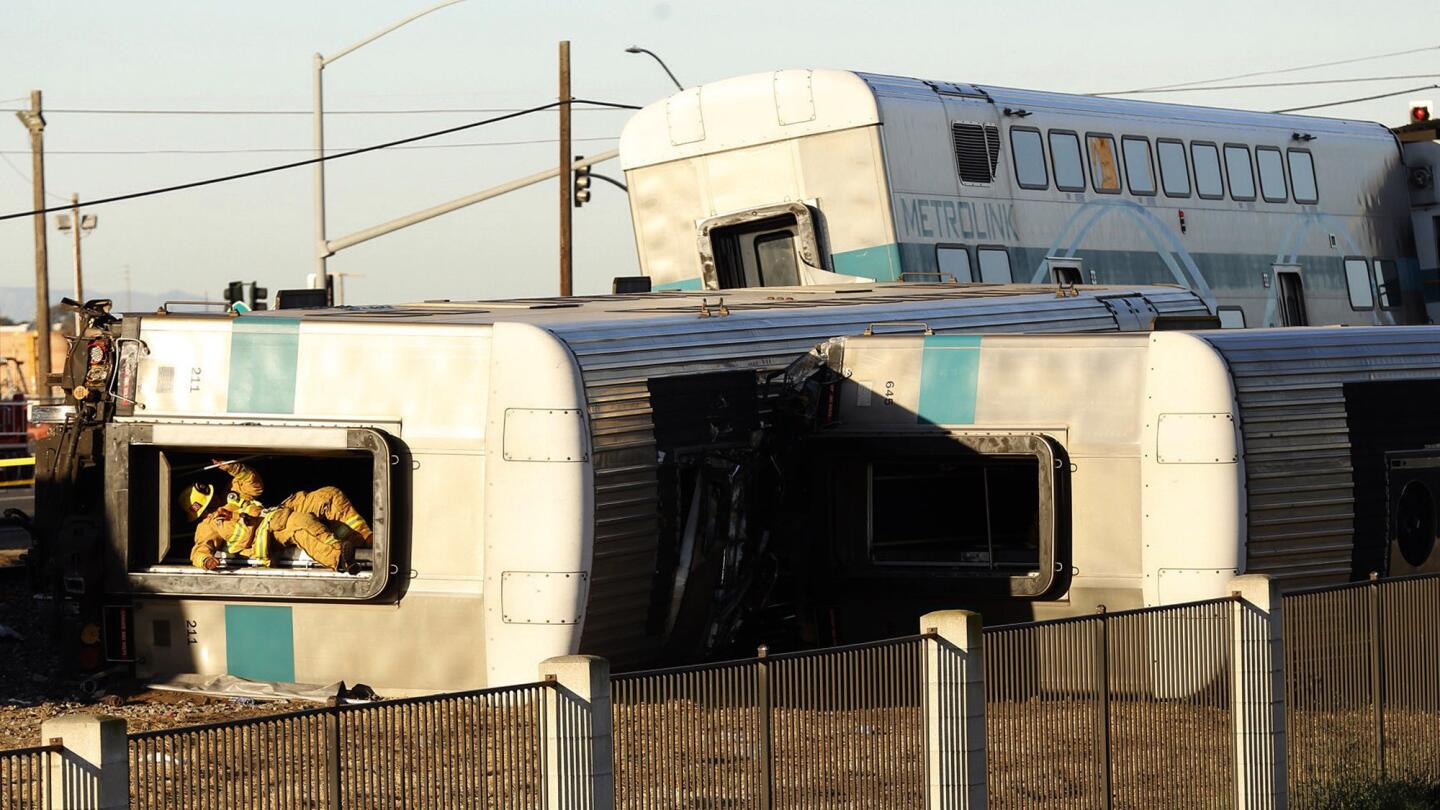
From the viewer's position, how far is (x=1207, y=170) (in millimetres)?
26156

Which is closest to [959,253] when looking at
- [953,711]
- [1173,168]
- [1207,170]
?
[1173,168]

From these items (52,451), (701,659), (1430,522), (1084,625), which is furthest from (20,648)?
(1430,522)

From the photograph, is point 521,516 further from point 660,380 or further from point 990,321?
point 990,321

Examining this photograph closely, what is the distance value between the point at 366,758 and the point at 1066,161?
58.8 feet

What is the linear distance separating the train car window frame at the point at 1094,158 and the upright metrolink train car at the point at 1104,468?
369 inches

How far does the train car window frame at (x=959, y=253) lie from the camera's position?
2252 cm

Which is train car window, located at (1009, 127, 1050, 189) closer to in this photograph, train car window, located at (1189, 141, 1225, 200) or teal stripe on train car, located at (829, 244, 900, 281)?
teal stripe on train car, located at (829, 244, 900, 281)

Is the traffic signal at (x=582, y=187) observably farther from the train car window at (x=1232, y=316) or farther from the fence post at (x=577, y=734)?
the fence post at (x=577, y=734)

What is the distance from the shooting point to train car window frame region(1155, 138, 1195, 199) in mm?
25594

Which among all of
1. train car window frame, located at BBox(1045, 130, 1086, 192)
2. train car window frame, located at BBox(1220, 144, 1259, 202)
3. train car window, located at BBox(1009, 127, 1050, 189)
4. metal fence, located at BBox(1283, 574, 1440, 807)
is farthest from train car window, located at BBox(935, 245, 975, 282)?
metal fence, located at BBox(1283, 574, 1440, 807)

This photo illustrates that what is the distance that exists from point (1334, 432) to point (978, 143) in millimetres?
9347

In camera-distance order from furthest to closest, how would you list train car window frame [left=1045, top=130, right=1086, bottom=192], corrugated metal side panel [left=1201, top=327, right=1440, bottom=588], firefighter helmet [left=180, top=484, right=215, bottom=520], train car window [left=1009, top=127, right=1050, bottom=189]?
1. train car window frame [left=1045, top=130, right=1086, bottom=192]
2. train car window [left=1009, top=127, right=1050, bottom=189]
3. firefighter helmet [left=180, top=484, right=215, bottom=520]
4. corrugated metal side panel [left=1201, top=327, right=1440, bottom=588]

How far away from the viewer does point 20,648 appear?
1689cm

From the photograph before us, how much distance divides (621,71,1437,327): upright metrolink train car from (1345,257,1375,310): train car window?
28 millimetres
